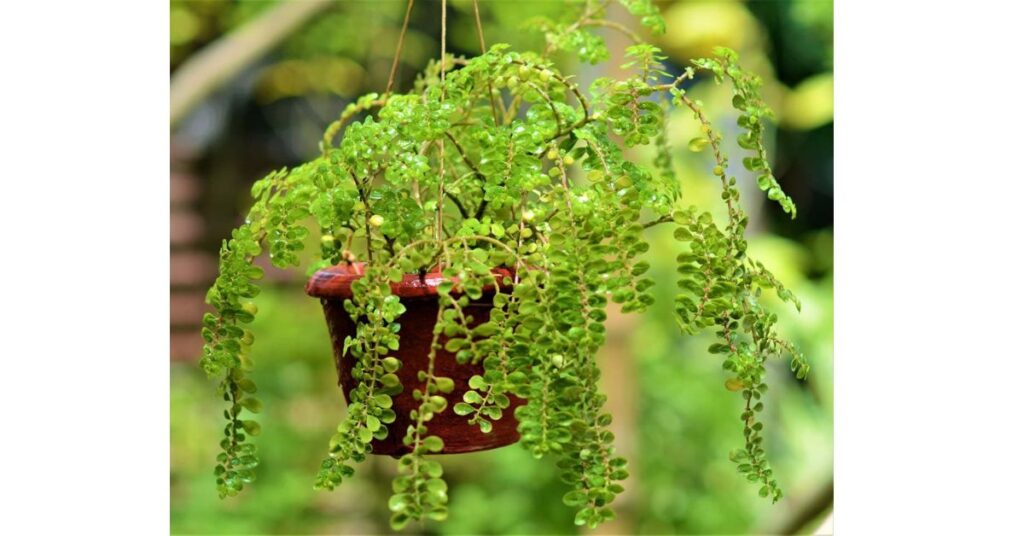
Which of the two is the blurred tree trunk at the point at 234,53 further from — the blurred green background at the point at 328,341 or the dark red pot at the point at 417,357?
the dark red pot at the point at 417,357

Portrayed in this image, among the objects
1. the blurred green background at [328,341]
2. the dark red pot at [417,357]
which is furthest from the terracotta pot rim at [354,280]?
the blurred green background at [328,341]

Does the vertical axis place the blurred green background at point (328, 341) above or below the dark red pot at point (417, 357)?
above

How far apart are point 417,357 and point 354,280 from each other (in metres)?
0.12

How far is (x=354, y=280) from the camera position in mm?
976

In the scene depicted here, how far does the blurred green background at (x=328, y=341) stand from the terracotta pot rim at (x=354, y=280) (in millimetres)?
1712

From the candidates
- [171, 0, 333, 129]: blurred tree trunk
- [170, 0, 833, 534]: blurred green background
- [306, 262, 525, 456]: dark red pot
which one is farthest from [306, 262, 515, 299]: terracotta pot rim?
[170, 0, 833, 534]: blurred green background

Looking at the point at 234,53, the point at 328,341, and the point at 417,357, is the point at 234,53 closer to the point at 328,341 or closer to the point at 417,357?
the point at 328,341

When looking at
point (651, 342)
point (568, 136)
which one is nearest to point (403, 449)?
point (568, 136)

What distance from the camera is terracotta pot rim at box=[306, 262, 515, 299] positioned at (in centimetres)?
100

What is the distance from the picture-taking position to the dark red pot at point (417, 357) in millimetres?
1018

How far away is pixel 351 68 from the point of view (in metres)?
3.24

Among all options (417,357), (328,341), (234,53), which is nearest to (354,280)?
(417,357)

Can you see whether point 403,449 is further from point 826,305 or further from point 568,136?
point 826,305

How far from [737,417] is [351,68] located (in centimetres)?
178
